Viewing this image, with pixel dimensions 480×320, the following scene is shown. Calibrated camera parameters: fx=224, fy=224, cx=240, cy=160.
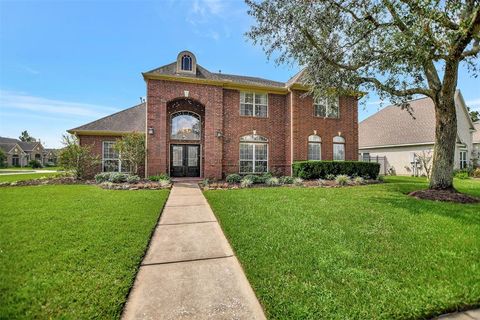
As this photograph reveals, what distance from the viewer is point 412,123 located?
802 inches

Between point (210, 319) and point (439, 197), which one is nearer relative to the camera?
point (210, 319)

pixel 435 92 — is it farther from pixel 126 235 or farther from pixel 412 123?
pixel 412 123

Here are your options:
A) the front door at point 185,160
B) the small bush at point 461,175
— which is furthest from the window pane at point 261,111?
the small bush at point 461,175

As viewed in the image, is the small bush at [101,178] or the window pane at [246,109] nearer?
the small bush at [101,178]

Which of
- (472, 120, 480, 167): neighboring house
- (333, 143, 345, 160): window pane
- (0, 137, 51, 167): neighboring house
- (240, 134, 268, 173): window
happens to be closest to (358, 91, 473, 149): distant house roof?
(472, 120, 480, 167): neighboring house

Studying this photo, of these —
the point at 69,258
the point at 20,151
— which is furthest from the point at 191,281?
Result: the point at 20,151

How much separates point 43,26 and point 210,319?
11320 mm

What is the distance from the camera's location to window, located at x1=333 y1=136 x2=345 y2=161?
49.1 feet

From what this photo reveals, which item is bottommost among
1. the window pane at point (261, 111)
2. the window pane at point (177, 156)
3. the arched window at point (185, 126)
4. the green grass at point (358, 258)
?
the green grass at point (358, 258)

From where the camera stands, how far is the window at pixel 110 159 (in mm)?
14570

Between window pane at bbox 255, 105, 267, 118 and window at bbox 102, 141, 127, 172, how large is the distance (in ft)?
31.0

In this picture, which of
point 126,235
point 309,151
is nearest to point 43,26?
point 126,235

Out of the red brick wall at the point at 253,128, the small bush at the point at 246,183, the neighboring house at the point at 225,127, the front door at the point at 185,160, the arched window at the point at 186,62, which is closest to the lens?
the small bush at the point at 246,183

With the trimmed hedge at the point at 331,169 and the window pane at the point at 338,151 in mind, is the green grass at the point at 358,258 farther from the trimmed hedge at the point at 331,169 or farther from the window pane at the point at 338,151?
the window pane at the point at 338,151
